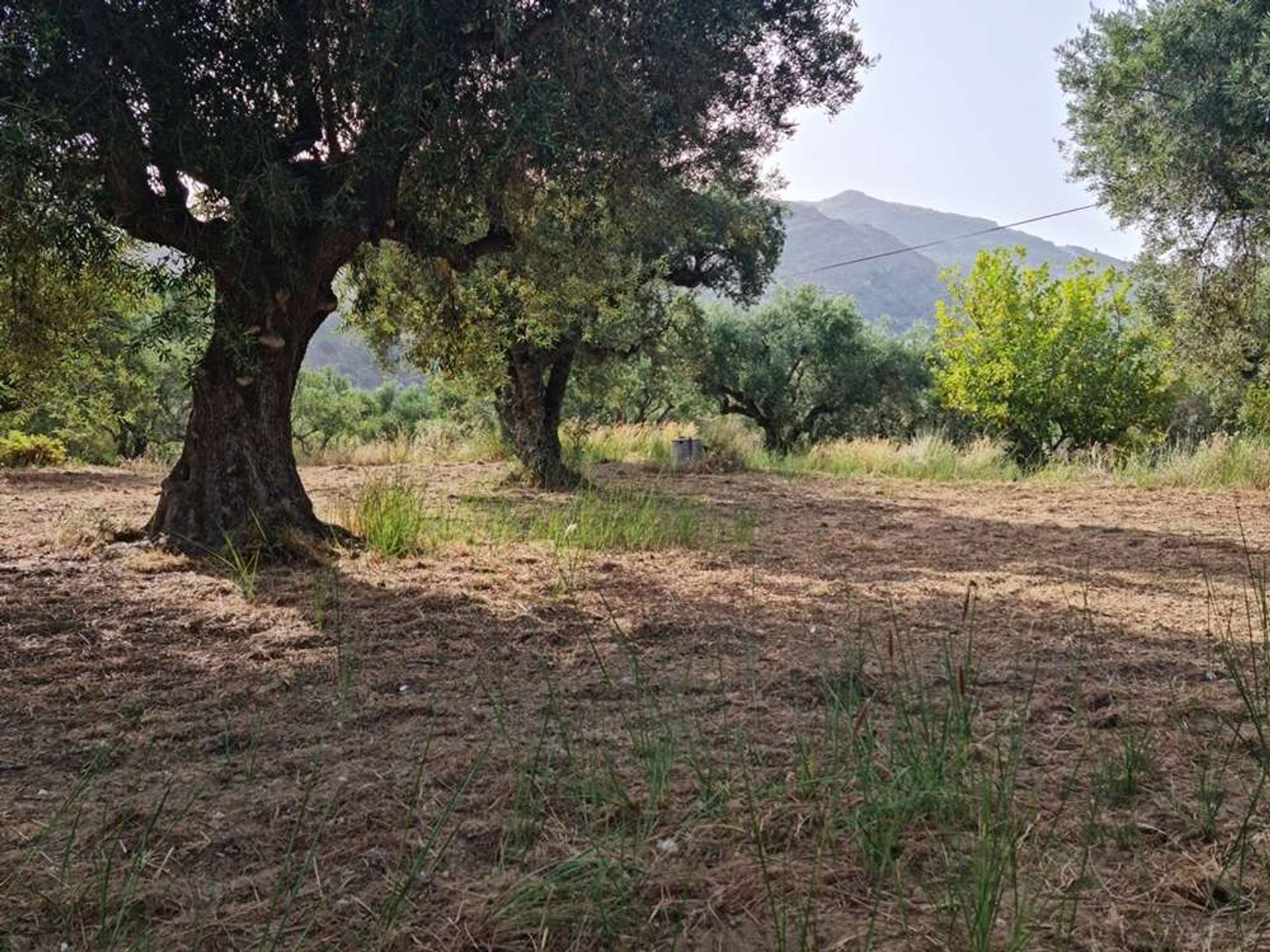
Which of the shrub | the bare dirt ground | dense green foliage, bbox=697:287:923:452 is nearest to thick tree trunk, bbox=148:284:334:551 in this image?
the bare dirt ground

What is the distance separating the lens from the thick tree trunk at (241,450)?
563cm

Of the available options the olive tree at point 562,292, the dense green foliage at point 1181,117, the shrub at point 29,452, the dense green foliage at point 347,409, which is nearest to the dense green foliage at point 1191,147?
the dense green foliage at point 1181,117

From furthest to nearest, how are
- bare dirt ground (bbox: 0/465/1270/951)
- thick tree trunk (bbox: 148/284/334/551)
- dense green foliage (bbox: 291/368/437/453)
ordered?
dense green foliage (bbox: 291/368/437/453) → thick tree trunk (bbox: 148/284/334/551) → bare dirt ground (bbox: 0/465/1270/951)

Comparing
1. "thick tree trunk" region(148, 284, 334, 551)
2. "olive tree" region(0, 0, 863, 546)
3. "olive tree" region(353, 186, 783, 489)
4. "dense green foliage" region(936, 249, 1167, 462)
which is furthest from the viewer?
"dense green foliage" region(936, 249, 1167, 462)

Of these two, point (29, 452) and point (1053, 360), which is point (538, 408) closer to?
point (29, 452)

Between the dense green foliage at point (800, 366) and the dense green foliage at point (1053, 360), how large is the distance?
6.27 m

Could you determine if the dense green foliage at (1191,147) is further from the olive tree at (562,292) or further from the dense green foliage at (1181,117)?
the olive tree at (562,292)

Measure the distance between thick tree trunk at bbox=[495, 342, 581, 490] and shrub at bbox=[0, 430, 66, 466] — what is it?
6.40m

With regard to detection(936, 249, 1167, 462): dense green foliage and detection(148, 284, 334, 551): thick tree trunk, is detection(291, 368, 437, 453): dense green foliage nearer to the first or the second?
detection(936, 249, 1167, 462): dense green foliage

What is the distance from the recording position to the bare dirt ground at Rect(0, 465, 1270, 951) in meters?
1.66

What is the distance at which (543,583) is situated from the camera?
4871 millimetres

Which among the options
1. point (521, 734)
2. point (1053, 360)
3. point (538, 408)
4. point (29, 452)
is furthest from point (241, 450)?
point (1053, 360)

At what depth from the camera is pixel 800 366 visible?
86.2 ft

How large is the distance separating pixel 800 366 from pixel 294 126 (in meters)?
22.0
